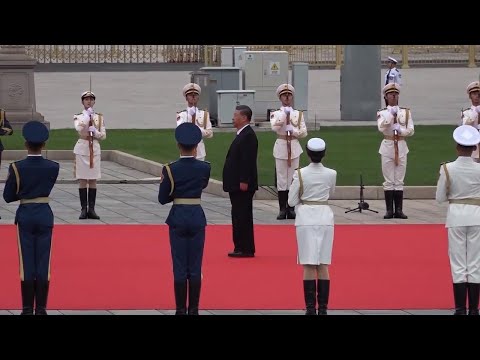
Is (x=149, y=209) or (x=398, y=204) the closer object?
(x=398, y=204)

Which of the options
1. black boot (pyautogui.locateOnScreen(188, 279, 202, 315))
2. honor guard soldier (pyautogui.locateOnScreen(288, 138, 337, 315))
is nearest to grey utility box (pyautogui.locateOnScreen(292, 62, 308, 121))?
honor guard soldier (pyautogui.locateOnScreen(288, 138, 337, 315))

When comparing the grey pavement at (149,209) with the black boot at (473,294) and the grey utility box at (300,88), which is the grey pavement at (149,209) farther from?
the grey utility box at (300,88)

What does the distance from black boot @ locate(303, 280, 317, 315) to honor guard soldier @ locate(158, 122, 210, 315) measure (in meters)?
1.00

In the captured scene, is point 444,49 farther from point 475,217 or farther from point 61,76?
point 475,217

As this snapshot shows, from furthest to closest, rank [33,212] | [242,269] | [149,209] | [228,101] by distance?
[228,101]
[149,209]
[242,269]
[33,212]

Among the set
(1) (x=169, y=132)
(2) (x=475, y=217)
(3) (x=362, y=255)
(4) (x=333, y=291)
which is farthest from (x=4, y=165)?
(2) (x=475, y=217)

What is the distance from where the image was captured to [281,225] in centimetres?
1944

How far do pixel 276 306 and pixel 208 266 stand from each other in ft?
7.63

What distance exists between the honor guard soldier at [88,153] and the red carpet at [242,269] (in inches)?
27.4

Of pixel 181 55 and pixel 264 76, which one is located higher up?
pixel 181 55

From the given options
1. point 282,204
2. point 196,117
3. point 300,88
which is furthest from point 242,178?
point 300,88

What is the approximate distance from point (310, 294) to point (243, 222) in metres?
3.58

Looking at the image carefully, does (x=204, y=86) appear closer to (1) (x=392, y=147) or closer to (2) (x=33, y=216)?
(1) (x=392, y=147)

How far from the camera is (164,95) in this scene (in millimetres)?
42281
